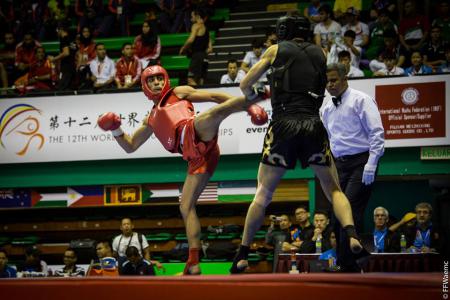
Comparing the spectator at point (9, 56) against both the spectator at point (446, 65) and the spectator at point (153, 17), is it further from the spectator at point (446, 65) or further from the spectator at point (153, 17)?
the spectator at point (446, 65)

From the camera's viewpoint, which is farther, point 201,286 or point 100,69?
point 100,69

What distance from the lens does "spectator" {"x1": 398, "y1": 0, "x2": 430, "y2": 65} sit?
11.1 metres

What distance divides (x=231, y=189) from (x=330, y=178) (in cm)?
636

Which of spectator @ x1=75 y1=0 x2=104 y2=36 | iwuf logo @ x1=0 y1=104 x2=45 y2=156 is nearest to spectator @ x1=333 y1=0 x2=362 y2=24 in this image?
spectator @ x1=75 y1=0 x2=104 y2=36

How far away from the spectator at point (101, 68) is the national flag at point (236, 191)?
2752 millimetres

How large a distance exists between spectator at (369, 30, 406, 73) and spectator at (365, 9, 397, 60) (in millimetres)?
170

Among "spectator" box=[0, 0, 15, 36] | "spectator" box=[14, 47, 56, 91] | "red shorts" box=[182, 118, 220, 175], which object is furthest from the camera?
"spectator" box=[0, 0, 15, 36]

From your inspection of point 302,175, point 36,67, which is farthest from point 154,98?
point 36,67

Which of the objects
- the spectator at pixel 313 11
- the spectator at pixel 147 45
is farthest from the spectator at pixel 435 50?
the spectator at pixel 147 45

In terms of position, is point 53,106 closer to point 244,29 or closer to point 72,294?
point 244,29

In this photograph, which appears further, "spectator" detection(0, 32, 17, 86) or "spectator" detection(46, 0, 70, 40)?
"spectator" detection(46, 0, 70, 40)

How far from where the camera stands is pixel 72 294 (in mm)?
3105

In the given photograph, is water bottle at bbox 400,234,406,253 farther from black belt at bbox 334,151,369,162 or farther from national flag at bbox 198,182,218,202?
national flag at bbox 198,182,218,202

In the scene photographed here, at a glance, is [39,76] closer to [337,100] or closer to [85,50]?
[85,50]
